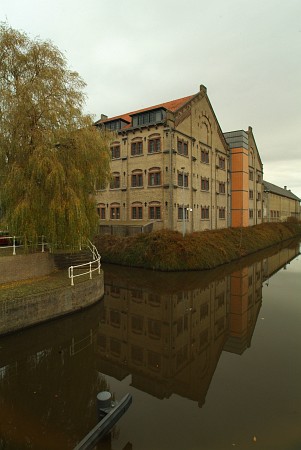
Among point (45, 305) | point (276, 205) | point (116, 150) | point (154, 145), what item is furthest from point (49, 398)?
point (276, 205)

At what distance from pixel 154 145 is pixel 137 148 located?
6.87 ft

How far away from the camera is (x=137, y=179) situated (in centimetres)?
2847

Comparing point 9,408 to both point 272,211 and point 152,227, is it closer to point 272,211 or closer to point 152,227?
point 152,227

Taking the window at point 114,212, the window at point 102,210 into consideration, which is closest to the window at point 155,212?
the window at point 114,212

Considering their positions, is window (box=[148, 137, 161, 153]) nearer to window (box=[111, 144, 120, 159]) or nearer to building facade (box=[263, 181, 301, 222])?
window (box=[111, 144, 120, 159])

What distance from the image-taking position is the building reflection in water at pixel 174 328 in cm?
785

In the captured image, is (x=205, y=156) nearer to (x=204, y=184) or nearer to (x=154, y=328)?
(x=204, y=184)

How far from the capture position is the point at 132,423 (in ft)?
19.0

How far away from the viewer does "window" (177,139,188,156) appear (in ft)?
90.5

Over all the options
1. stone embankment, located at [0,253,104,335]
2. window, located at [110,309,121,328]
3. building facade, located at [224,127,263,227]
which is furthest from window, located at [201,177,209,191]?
window, located at [110,309,121,328]

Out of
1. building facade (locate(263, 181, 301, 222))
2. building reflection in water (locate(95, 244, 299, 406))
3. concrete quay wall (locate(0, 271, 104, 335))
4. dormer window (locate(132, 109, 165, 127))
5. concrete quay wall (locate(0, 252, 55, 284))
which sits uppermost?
dormer window (locate(132, 109, 165, 127))

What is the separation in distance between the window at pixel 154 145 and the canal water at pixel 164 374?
16365 mm

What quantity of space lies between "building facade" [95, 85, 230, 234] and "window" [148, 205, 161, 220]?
0.31 feet

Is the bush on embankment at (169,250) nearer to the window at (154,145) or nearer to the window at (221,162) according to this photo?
the window at (154,145)
